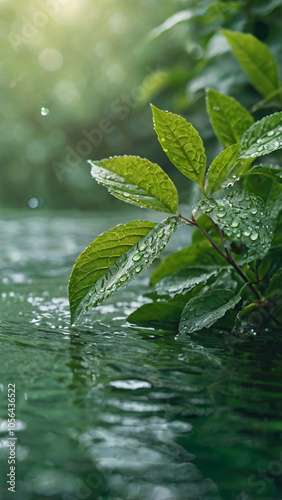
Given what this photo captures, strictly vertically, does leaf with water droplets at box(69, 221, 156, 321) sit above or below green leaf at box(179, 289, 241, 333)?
above

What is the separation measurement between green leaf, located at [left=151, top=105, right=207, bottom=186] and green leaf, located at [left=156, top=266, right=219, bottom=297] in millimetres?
177

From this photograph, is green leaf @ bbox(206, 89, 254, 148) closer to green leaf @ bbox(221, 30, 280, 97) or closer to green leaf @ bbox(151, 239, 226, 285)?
green leaf @ bbox(151, 239, 226, 285)

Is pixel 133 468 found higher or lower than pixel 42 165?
lower

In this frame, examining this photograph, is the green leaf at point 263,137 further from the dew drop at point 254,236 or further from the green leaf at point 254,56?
the green leaf at point 254,56

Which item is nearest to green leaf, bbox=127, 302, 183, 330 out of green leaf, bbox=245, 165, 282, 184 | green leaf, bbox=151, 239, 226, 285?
green leaf, bbox=151, 239, 226, 285

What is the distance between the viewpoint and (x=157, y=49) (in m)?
9.08

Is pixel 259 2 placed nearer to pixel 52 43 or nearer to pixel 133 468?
pixel 133 468

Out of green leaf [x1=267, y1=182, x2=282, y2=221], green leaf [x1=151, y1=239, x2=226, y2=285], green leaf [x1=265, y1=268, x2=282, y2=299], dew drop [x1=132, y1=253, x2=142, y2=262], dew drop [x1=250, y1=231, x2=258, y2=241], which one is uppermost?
green leaf [x1=267, y1=182, x2=282, y2=221]

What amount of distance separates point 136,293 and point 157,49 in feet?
28.3

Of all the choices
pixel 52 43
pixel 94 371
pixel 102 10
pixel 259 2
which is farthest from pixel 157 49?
pixel 94 371

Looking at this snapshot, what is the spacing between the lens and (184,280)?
86cm

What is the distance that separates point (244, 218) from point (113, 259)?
0.17 metres

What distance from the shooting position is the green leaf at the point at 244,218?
633mm

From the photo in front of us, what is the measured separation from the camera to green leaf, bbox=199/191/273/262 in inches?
24.9
